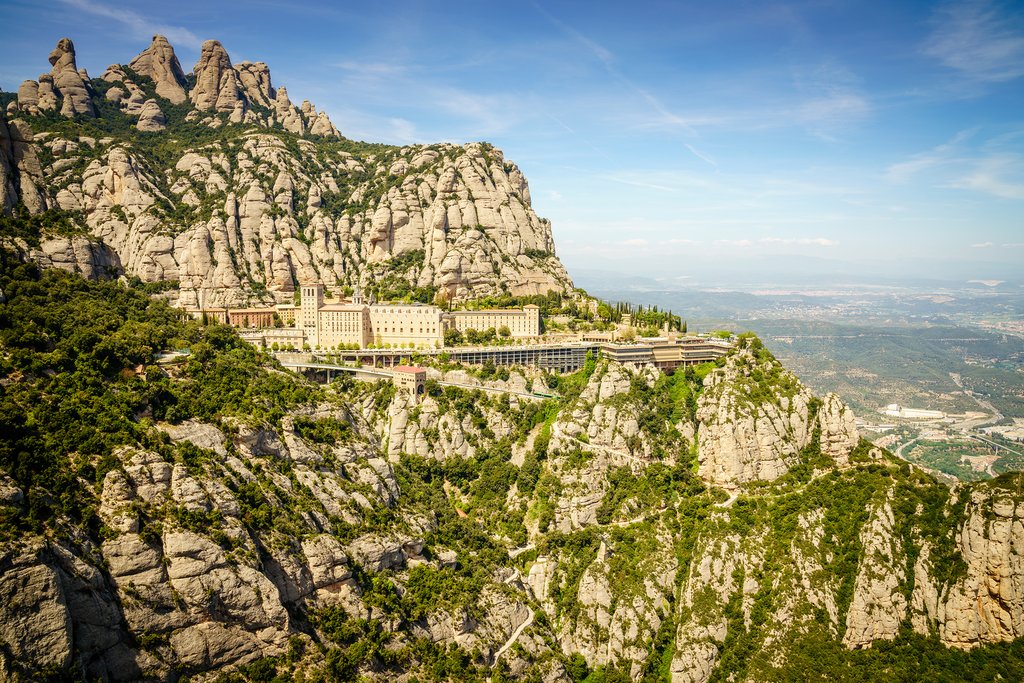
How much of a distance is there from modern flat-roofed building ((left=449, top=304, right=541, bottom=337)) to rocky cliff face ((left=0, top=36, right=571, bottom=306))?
515 inches

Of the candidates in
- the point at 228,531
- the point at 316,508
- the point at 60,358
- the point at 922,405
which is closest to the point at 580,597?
the point at 316,508

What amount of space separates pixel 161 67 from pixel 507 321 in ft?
359

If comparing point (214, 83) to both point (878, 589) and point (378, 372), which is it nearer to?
point (378, 372)

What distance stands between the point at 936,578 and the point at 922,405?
13535 cm

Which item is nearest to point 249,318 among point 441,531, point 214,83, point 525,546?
point 441,531

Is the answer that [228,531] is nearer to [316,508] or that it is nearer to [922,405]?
[316,508]

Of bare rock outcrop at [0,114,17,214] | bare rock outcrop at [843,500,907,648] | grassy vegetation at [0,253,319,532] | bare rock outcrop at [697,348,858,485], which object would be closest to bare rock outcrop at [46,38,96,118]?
bare rock outcrop at [0,114,17,214]

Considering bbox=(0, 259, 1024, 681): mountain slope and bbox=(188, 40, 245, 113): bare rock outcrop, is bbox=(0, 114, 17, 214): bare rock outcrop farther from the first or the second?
bbox=(188, 40, 245, 113): bare rock outcrop

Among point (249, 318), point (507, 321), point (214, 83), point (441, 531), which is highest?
point (214, 83)

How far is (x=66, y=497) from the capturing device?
46.1 meters

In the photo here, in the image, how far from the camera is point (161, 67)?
161 m

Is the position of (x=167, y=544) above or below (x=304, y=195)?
below

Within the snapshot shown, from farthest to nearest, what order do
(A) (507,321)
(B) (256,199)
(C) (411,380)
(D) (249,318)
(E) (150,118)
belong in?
(E) (150,118) < (B) (256,199) < (D) (249,318) < (A) (507,321) < (C) (411,380)

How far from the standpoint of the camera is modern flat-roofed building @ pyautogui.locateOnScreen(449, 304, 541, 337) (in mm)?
110188
